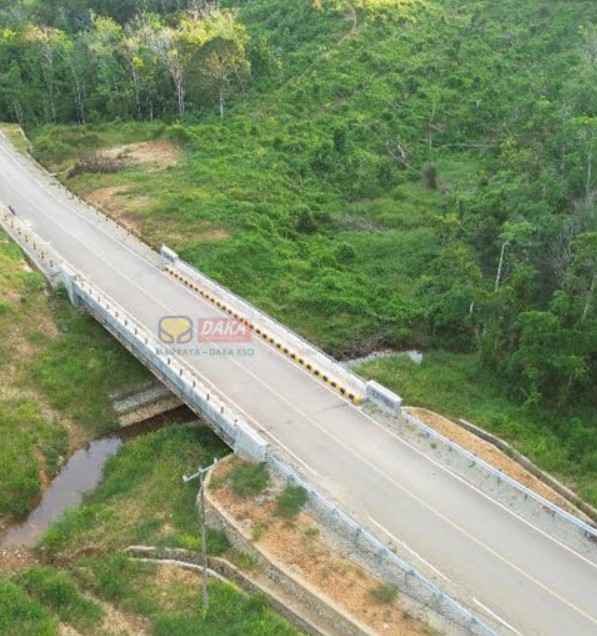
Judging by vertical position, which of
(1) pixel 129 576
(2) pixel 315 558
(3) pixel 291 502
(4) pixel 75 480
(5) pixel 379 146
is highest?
(5) pixel 379 146

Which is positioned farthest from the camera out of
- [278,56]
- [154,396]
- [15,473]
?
[278,56]

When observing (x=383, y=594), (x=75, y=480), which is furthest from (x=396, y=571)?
(x=75, y=480)

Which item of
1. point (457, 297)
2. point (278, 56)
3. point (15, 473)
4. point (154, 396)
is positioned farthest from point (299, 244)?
point (278, 56)

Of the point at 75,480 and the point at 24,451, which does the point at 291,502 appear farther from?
the point at 24,451

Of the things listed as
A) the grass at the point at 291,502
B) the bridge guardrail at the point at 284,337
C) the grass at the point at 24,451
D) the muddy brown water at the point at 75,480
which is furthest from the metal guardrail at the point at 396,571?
the grass at the point at 24,451

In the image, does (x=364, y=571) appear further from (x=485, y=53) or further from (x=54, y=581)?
(x=485, y=53)

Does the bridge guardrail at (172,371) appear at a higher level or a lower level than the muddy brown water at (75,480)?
higher

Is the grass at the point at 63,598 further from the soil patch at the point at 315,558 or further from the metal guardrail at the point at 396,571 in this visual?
the metal guardrail at the point at 396,571
